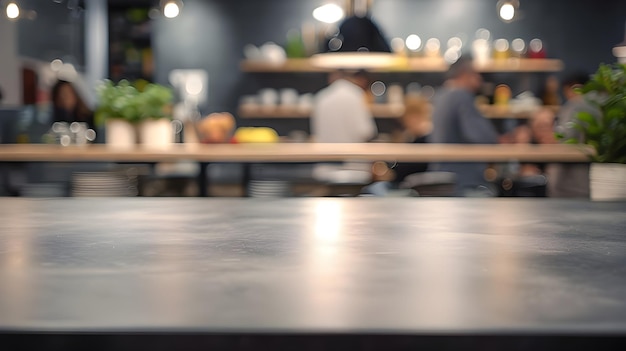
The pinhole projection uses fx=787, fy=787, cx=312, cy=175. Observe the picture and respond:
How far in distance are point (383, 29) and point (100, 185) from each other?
4257 millimetres

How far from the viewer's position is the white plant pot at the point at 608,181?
1.98m

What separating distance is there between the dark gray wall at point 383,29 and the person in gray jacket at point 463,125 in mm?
2686

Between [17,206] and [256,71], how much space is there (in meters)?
7.10

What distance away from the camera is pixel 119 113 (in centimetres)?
498

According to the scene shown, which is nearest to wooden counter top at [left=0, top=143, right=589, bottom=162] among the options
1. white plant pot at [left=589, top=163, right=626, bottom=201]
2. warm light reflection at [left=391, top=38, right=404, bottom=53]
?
white plant pot at [left=589, top=163, right=626, bottom=201]

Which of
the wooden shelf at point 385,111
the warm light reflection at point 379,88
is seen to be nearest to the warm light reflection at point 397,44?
the warm light reflection at point 379,88

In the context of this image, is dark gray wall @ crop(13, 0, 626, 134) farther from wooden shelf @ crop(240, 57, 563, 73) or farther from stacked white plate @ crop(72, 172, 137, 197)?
stacked white plate @ crop(72, 172, 137, 197)

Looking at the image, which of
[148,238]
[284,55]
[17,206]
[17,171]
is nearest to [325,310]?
[148,238]

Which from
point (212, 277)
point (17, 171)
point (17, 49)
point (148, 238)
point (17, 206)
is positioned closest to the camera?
point (212, 277)

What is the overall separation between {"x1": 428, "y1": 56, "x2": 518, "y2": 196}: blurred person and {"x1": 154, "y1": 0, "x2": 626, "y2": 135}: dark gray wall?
106 inches

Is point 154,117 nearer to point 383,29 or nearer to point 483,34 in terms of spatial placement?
point 383,29

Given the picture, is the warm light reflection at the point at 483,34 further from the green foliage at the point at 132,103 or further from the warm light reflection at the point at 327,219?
the warm light reflection at the point at 327,219

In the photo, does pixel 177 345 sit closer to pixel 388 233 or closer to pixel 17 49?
pixel 388 233

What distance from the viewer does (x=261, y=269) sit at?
2.53 feet
